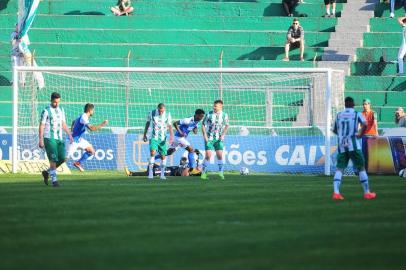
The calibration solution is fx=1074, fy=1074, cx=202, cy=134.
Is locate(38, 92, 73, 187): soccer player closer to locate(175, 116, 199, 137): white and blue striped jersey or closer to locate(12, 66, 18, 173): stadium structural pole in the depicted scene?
locate(12, 66, 18, 173): stadium structural pole

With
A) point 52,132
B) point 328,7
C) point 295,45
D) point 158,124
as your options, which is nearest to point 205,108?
point 295,45

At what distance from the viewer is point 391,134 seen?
30.2m

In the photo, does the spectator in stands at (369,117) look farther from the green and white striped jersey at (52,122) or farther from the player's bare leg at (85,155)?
the green and white striped jersey at (52,122)

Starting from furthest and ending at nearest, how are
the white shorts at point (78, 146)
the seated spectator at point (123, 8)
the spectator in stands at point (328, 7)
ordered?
the seated spectator at point (123, 8)
the spectator in stands at point (328, 7)
the white shorts at point (78, 146)

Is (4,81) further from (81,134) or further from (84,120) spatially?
(84,120)

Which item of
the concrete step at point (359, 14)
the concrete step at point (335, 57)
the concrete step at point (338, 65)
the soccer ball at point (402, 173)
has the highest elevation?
the concrete step at point (359, 14)

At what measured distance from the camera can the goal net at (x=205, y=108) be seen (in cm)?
3006

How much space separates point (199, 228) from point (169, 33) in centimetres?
2472

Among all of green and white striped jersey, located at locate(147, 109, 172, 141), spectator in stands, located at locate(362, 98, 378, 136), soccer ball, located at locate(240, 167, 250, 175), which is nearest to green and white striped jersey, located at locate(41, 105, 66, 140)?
green and white striped jersey, located at locate(147, 109, 172, 141)

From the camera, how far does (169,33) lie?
124ft

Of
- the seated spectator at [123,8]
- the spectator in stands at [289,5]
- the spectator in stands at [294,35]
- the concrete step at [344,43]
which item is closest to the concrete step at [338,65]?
A: the spectator in stands at [294,35]

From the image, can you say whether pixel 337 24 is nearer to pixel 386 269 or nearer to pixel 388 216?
pixel 388 216

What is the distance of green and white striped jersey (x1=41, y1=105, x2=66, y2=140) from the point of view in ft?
74.9

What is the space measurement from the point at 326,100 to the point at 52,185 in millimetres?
9617
